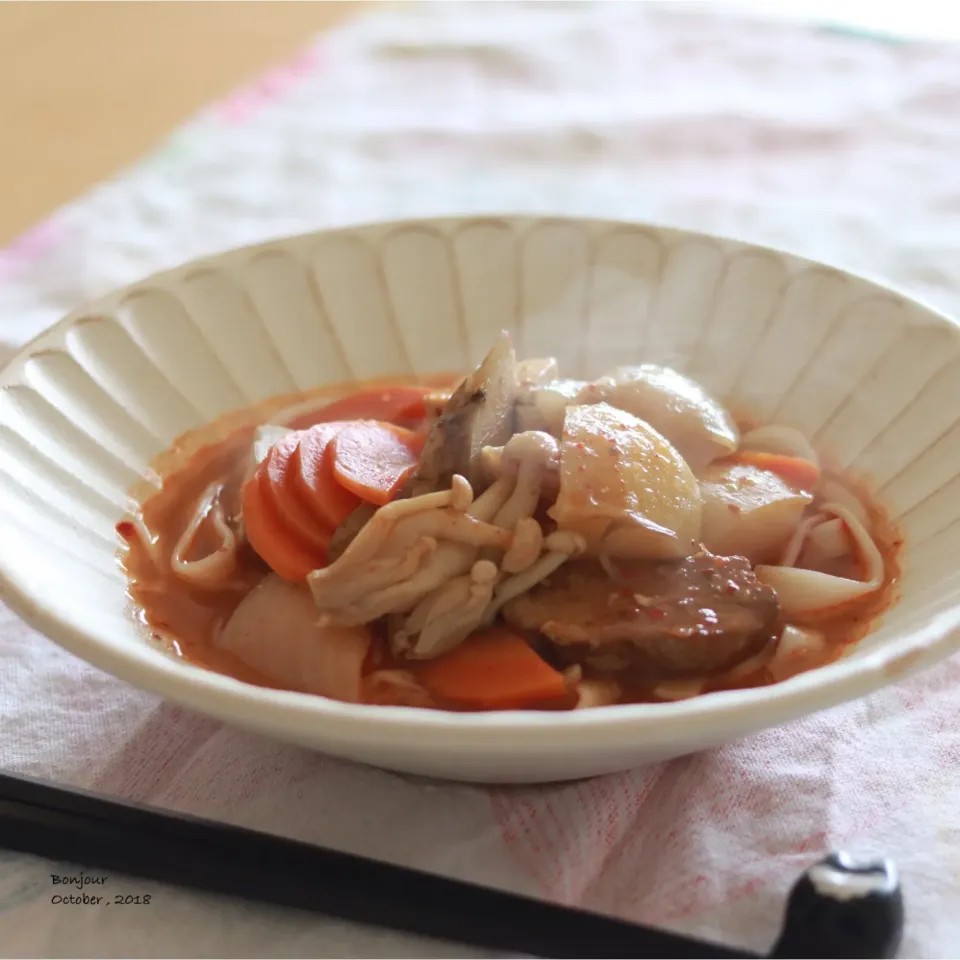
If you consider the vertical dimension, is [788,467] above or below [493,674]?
above

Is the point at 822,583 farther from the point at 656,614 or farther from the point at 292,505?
the point at 292,505

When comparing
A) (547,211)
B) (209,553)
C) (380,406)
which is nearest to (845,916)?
(209,553)

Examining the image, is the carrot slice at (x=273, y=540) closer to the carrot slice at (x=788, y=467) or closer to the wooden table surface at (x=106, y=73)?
the carrot slice at (x=788, y=467)

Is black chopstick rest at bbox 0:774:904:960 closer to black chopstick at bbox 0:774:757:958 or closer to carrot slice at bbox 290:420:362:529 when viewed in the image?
black chopstick at bbox 0:774:757:958

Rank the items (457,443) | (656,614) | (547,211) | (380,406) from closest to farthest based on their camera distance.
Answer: (656,614), (457,443), (380,406), (547,211)

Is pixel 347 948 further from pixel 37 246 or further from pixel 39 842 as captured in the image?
pixel 37 246

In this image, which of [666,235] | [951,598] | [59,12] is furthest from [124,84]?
[951,598]
